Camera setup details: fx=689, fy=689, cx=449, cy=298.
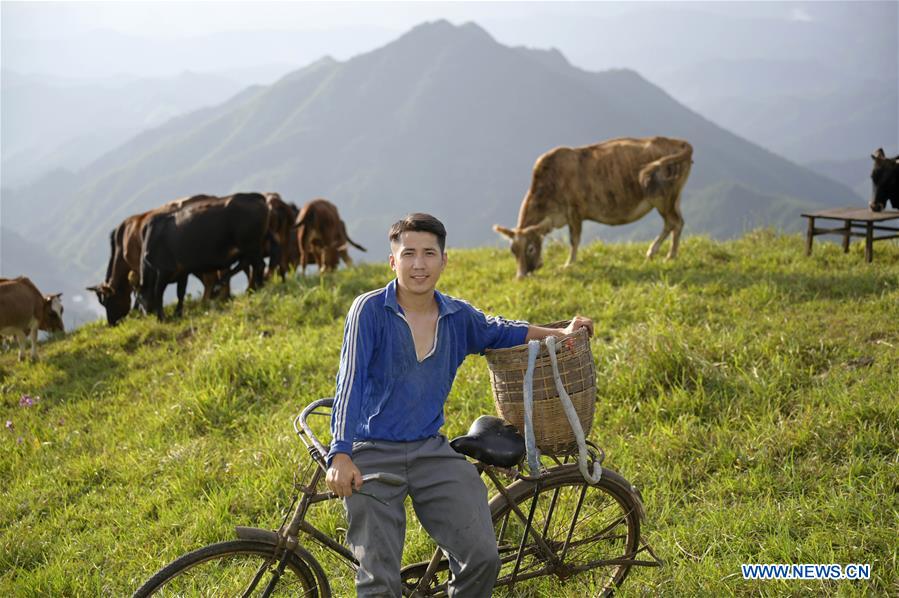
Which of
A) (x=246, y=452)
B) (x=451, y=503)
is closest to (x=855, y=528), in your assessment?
(x=451, y=503)

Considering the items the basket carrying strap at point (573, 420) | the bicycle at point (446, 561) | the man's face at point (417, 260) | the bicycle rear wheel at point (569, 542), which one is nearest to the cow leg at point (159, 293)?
the bicycle at point (446, 561)

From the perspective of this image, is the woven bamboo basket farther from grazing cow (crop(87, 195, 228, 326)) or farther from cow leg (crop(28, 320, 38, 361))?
grazing cow (crop(87, 195, 228, 326))

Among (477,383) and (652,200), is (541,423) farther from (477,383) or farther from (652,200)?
(652,200)

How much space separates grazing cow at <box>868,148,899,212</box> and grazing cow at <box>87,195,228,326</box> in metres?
9.62

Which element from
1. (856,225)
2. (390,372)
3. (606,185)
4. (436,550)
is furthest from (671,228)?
(390,372)

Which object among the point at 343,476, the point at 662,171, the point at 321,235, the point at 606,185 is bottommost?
the point at 343,476

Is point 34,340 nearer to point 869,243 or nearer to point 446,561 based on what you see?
point 446,561

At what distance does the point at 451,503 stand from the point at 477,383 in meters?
3.21

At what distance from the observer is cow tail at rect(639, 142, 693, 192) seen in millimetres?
10406

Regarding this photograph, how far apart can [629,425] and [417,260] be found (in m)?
2.93

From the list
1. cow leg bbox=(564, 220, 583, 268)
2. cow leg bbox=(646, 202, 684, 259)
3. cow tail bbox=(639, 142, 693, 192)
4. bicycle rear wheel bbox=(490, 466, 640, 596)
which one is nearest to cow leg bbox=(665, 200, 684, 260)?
cow leg bbox=(646, 202, 684, 259)

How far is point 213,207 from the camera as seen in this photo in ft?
33.6

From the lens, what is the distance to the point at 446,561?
3250 millimetres

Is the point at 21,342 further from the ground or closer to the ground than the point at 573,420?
closer to the ground
